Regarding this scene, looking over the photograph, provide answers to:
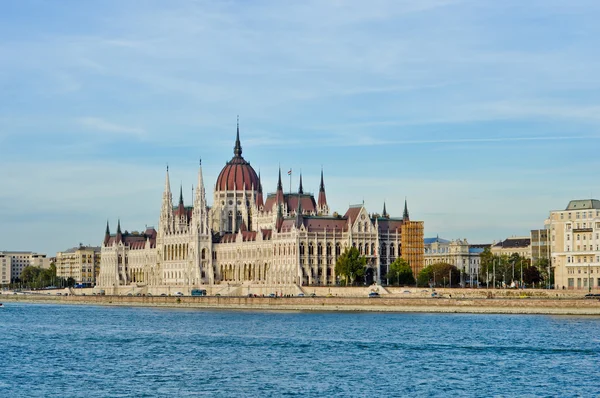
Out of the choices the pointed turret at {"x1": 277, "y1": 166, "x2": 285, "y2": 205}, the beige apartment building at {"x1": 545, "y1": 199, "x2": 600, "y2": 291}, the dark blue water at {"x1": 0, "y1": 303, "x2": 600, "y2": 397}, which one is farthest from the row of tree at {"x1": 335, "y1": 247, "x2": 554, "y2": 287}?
the dark blue water at {"x1": 0, "y1": 303, "x2": 600, "y2": 397}

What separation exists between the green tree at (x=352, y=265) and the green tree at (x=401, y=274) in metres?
4.04

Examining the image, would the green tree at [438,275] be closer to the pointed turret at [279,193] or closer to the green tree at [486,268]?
the green tree at [486,268]

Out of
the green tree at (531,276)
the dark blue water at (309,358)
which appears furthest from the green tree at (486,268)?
the dark blue water at (309,358)

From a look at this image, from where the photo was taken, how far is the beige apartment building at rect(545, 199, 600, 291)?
13175 cm

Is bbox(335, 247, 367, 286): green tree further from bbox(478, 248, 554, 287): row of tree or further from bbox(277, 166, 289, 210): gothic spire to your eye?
bbox(277, 166, 289, 210): gothic spire

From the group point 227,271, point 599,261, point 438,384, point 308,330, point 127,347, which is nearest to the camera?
point 438,384

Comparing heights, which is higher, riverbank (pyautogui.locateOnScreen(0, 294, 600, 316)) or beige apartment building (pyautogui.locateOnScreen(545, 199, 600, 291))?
beige apartment building (pyautogui.locateOnScreen(545, 199, 600, 291))

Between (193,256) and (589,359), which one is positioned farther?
(193,256)

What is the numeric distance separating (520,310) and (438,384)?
184 feet

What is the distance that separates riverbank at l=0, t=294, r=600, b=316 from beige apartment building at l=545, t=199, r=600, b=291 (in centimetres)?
2111

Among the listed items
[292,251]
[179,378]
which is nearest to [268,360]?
[179,378]

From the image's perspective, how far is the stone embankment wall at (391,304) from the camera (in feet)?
352

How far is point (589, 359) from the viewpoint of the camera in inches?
2559

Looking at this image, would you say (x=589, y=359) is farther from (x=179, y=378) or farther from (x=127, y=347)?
(x=127, y=347)
